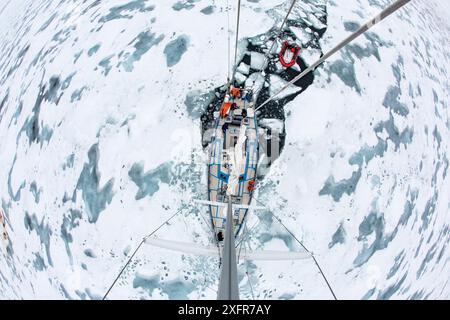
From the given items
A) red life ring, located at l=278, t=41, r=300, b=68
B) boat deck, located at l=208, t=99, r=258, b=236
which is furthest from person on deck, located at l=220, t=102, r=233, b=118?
red life ring, located at l=278, t=41, r=300, b=68

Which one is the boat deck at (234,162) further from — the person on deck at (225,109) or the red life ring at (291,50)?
the red life ring at (291,50)

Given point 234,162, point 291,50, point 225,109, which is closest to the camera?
point 234,162

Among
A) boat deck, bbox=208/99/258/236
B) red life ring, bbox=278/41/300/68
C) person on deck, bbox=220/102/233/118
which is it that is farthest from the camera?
red life ring, bbox=278/41/300/68

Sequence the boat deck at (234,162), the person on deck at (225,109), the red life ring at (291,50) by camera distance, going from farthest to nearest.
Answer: the red life ring at (291,50) → the person on deck at (225,109) → the boat deck at (234,162)

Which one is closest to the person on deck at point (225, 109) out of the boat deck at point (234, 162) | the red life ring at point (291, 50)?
the boat deck at point (234, 162)

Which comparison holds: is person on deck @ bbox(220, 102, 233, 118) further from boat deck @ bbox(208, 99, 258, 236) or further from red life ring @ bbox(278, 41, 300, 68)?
red life ring @ bbox(278, 41, 300, 68)

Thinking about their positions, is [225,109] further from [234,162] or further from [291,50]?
[291,50]

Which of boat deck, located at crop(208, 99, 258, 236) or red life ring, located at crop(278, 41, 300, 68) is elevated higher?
red life ring, located at crop(278, 41, 300, 68)

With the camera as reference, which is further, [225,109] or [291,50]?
[291,50]

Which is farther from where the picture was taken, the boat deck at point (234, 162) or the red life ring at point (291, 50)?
the red life ring at point (291, 50)

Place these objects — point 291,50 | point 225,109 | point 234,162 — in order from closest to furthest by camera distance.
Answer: point 234,162 → point 225,109 → point 291,50

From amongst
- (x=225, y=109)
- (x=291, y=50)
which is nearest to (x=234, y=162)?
(x=225, y=109)

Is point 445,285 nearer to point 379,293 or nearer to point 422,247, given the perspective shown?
point 422,247

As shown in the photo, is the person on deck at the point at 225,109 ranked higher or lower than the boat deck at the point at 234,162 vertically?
higher
